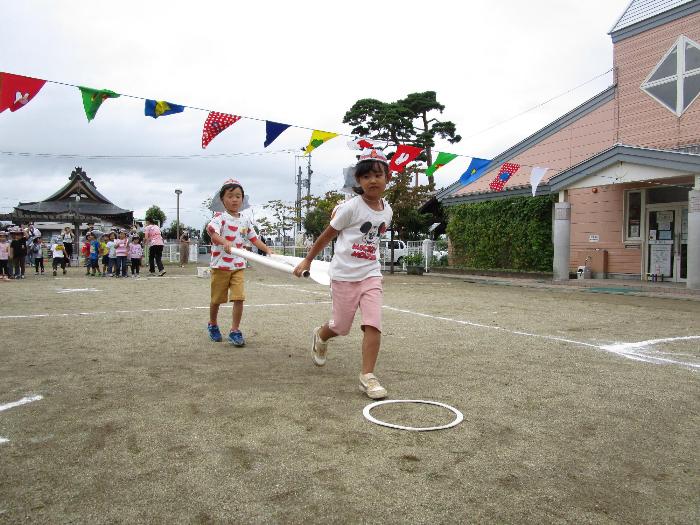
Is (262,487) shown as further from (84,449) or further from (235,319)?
(235,319)

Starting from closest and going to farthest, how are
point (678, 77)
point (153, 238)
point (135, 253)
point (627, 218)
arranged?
point (678, 77), point (627, 218), point (153, 238), point (135, 253)

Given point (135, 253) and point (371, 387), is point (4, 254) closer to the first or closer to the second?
point (135, 253)

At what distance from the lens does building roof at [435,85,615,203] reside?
62.9 ft

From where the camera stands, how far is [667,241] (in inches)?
627

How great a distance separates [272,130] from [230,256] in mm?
5937

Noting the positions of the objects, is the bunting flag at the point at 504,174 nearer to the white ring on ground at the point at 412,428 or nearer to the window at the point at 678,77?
the window at the point at 678,77

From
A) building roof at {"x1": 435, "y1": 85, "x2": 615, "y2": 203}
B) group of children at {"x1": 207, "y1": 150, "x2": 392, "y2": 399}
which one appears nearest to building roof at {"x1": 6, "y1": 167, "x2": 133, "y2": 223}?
building roof at {"x1": 435, "y1": 85, "x2": 615, "y2": 203}

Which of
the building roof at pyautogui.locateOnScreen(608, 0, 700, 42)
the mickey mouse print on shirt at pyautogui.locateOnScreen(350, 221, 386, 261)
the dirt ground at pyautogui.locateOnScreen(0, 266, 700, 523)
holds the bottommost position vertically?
the dirt ground at pyautogui.locateOnScreen(0, 266, 700, 523)

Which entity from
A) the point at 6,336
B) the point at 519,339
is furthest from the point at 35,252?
the point at 519,339

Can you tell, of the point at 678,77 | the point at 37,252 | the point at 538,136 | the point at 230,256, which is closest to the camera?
the point at 230,256

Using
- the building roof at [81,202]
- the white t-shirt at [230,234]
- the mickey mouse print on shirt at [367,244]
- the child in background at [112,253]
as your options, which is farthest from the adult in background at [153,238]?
the building roof at [81,202]

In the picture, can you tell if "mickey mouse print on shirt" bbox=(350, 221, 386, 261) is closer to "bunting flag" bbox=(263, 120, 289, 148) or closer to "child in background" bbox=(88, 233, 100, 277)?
"bunting flag" bbox=(263, 120, 289, 148)

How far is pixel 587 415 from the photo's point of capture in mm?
3471

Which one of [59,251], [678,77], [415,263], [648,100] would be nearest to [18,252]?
[59,251]
